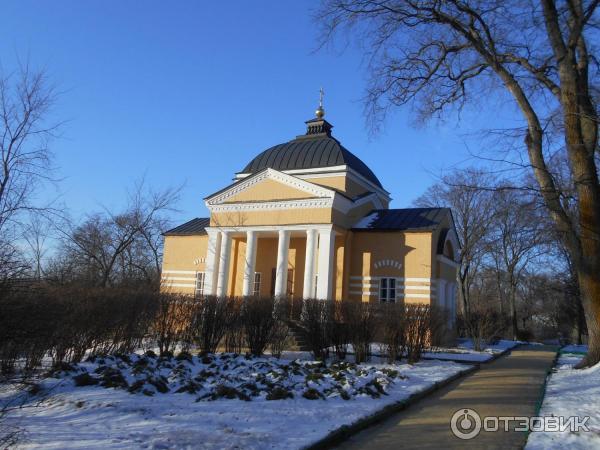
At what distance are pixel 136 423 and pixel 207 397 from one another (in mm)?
1617

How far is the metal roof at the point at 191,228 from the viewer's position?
27647 millimetres

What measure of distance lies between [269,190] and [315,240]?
365 cm

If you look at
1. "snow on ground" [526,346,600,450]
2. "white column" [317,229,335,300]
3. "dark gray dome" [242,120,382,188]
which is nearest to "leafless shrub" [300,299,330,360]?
"snow on ground" [526,346,600,450]

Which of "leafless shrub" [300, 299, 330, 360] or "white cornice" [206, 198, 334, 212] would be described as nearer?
"leafless shrub" [300, 299, 330, 360]

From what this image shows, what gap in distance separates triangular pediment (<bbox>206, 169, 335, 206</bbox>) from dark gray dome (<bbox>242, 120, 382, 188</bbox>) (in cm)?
173

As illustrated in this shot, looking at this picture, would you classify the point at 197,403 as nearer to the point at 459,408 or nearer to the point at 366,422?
the point at 366,422

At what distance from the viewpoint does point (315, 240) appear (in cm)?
2194

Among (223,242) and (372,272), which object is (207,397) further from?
(223,242)

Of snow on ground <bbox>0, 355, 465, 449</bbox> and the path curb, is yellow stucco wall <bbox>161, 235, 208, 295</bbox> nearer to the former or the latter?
snow on ground <bbox>0, 355, 465, 449</bbox>

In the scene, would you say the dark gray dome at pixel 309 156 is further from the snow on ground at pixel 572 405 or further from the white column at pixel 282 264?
the snow on ground at pixel 572 405

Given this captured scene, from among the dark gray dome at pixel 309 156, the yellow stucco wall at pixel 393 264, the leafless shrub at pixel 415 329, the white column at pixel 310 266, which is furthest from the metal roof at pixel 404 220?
the leafless shrub at pixel 415 329

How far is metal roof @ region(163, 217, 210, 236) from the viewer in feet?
90.7

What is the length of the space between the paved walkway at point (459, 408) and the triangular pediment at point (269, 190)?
38.5 feet

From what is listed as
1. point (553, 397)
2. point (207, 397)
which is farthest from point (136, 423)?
point (553, 397)
